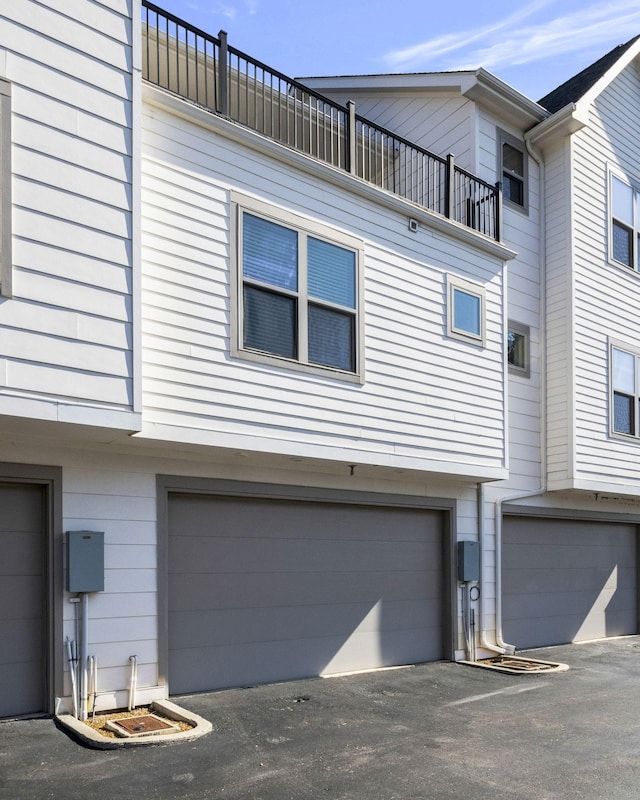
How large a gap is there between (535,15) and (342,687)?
861 centimetres

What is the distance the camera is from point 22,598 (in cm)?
656

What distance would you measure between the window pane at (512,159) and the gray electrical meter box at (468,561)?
5.72 metres

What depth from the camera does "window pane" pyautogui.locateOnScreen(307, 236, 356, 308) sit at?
27.2 feet

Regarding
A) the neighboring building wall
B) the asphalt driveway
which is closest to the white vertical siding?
the asphalt driveway

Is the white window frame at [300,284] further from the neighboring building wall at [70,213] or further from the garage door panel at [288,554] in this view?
the garage door panel at [288,554]

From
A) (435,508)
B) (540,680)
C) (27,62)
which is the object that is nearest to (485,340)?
(435,508)

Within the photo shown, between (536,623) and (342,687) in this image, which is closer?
(342,687)

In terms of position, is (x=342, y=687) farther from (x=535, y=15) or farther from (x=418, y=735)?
(x=535, y=15)

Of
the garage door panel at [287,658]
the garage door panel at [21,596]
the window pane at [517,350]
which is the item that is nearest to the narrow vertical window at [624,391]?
the window pane at [517,350]

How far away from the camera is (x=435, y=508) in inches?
397

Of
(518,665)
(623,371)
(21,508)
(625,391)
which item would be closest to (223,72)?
(21,508)

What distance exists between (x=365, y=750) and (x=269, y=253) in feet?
15.3

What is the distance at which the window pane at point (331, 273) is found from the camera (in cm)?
830

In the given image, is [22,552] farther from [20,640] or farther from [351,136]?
[351,136]
